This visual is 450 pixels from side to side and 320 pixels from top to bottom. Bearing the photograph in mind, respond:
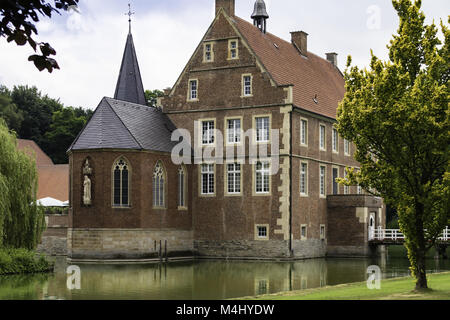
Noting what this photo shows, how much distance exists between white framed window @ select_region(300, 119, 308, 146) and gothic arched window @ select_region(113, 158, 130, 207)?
30.4 ft

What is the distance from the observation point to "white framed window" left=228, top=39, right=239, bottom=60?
38844mm

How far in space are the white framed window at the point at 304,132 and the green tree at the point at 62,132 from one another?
31.8m

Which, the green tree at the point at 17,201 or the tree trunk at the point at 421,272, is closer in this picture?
the tree trunk at the point at 421,272

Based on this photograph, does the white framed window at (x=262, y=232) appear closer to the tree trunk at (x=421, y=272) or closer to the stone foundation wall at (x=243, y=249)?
the stone foundation wall at (x=243, y=249)

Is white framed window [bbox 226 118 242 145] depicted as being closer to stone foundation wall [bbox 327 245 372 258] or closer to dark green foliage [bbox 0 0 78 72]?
stone foundation wall [bbox 327 245 372 258]

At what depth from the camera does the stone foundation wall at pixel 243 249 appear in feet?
121

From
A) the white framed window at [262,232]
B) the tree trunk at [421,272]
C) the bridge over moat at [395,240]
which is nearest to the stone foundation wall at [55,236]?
the white framed window at [262,232]

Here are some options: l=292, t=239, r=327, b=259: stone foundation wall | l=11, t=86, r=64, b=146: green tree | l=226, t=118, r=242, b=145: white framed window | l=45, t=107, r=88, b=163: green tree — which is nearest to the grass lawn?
l=292, t=239, r=327, b=259: stone foundation wall

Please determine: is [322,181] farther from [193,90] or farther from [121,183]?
[121,183]

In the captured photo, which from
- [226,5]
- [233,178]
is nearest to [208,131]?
[233,178]

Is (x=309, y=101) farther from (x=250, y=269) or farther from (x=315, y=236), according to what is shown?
(x=250, y=269)

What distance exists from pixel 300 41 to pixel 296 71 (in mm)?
5120

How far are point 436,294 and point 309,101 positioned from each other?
79.0ft

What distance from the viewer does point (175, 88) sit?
4066 cm
